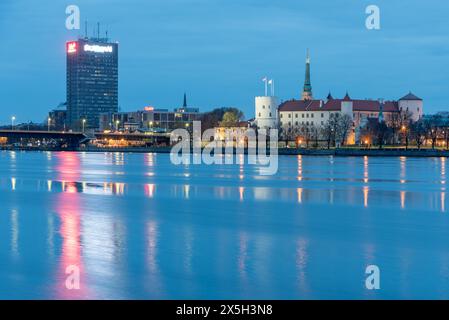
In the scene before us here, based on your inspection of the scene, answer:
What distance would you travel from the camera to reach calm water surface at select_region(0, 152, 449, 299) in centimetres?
1059

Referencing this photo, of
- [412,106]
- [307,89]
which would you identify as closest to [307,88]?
[307,89]

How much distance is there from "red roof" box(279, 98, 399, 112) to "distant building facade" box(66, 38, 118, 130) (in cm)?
7202

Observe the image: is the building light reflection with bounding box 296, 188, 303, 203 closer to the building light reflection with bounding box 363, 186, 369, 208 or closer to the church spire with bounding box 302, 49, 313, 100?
the building light reflection with bounding box 363, 186, 369, 208

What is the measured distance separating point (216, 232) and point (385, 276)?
5.56m

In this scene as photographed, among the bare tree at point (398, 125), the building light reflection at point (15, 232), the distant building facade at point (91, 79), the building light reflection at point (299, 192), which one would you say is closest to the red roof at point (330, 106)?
the bare tree at point (398, 125)

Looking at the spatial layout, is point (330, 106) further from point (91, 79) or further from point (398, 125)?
point (91, 79)

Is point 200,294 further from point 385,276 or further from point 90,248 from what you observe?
point 90,248

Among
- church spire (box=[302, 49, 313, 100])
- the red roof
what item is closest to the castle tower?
church spire (box=[302, 49, 313, 100])

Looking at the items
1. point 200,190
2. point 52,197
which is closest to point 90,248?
point 52,197

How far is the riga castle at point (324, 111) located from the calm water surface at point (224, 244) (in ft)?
244

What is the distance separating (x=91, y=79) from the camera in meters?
174

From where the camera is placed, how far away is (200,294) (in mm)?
10227

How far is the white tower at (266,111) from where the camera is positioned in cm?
10188

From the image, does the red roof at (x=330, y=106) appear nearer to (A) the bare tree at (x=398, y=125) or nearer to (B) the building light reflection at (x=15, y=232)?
(A) the bare tree at (x=398, y=125)
